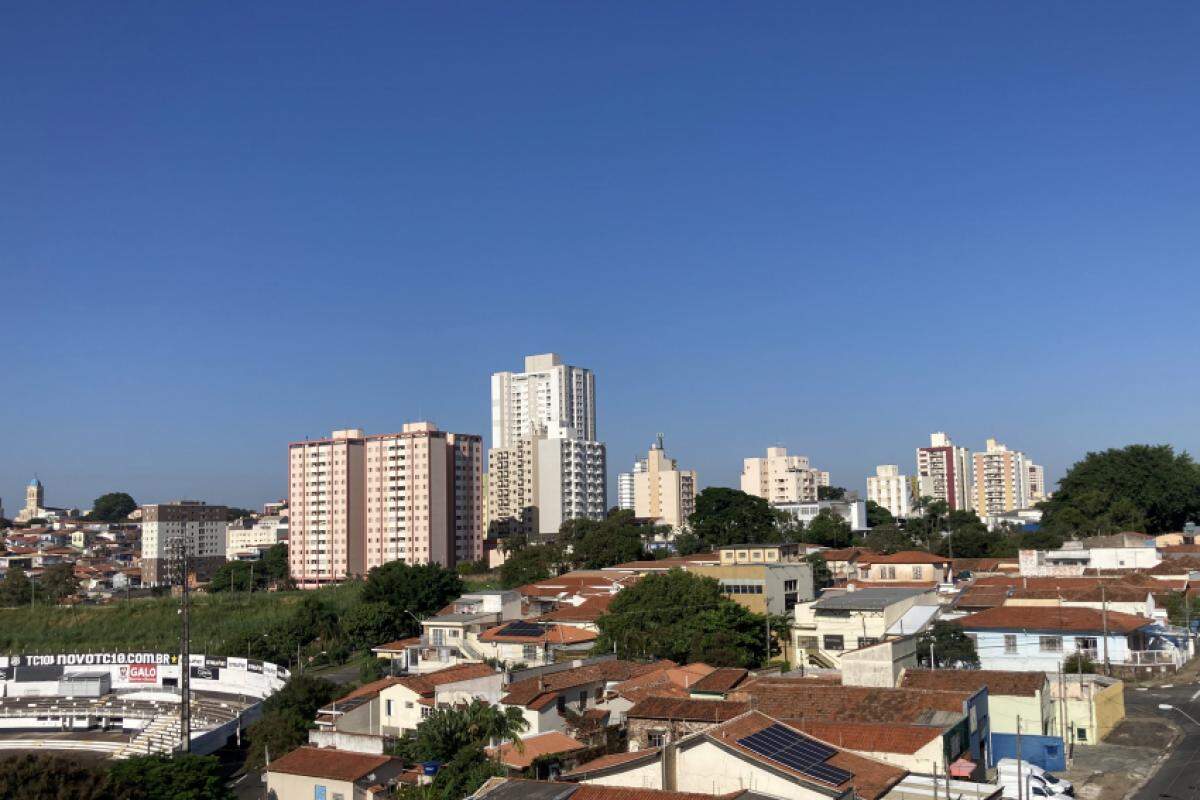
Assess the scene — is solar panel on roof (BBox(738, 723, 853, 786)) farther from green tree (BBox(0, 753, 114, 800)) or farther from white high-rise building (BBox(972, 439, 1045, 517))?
white high-rise building (BBox(972, 439, 1045, 517))

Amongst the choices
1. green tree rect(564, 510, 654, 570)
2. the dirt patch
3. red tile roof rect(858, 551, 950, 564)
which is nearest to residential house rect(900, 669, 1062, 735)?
the dirt patch

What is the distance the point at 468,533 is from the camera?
3952 inches

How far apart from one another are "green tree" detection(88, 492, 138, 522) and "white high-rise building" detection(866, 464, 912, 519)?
123 meters

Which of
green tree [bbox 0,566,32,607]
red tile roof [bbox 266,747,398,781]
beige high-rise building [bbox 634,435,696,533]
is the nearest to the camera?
red tile roof [bbox 266,747,398,781]

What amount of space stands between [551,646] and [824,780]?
2214 centimetres

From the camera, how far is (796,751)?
18.0m

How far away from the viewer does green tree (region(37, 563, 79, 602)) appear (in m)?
91.8

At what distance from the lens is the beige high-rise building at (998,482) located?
151 meters

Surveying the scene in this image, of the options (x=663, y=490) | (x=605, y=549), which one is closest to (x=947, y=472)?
(x=663, y=490)

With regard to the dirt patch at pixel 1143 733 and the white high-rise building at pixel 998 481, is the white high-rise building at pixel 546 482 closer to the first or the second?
the white high-rise building at pixel 998 481

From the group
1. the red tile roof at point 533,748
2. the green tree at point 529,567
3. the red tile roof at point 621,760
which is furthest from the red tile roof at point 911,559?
the red tile roof at point 621,760

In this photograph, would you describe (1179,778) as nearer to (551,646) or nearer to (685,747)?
(685,747)

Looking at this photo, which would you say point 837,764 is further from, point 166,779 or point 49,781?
point 49,781

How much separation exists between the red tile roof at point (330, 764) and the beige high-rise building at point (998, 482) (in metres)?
139
